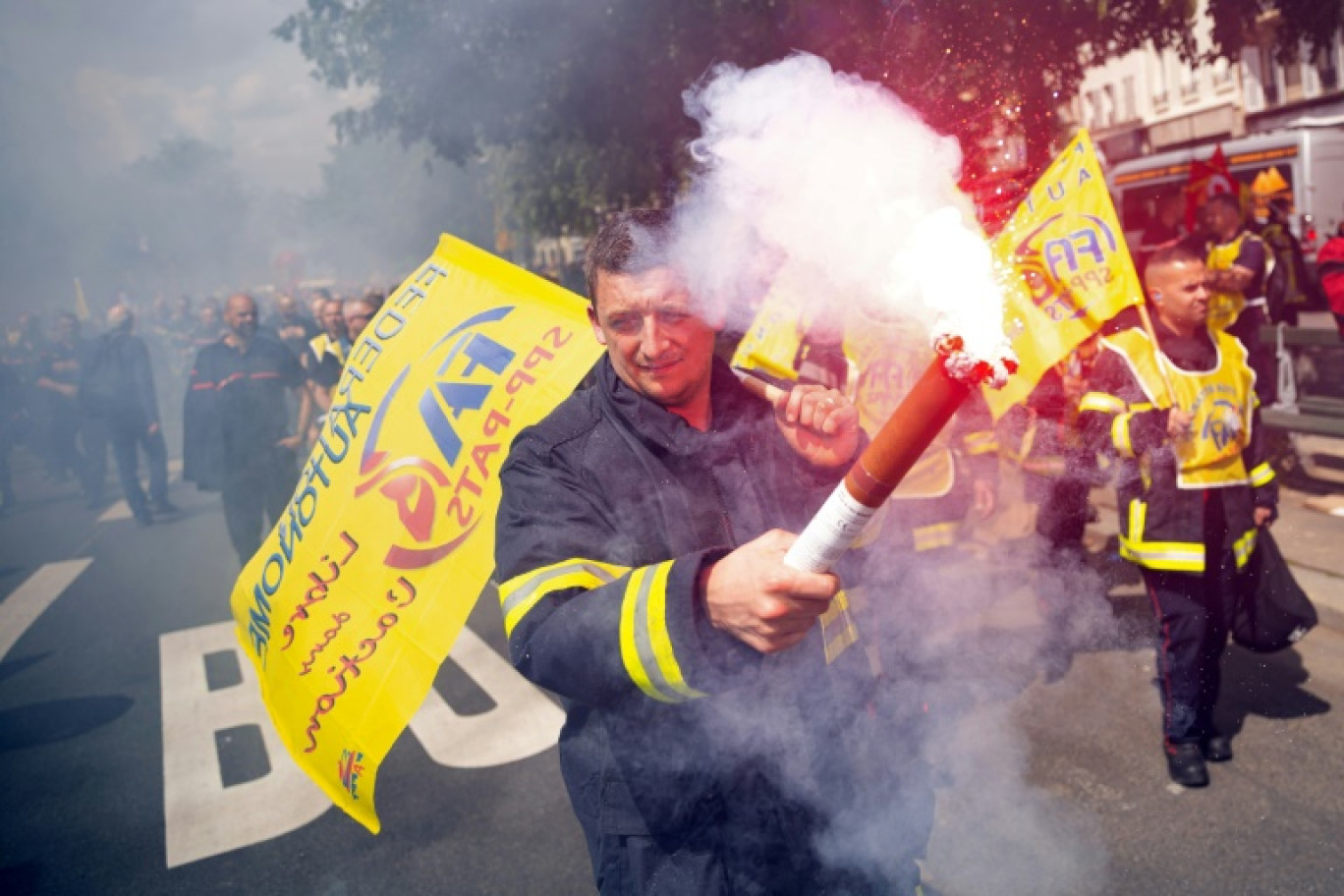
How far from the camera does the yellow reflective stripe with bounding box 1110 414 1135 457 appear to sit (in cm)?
341

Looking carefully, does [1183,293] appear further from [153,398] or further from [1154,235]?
[1154,235]

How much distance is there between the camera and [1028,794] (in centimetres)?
349

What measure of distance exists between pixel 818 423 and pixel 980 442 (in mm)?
2897

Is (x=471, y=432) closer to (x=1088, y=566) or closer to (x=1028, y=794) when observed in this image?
(x=1028, y=794)

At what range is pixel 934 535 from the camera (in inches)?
161

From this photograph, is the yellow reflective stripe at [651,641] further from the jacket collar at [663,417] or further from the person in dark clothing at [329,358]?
the person in dark clothing at [329,358]

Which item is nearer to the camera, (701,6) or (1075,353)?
(1075,353)

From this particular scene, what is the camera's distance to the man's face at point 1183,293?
11.3 ft

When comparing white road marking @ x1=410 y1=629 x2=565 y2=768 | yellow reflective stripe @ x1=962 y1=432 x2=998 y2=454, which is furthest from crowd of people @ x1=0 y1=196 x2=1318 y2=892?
white road marking @ x1=410 y1=629 x2=565 y2=768

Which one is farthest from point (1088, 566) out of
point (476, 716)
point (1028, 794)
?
point (476, 716)

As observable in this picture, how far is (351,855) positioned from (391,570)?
1.68m

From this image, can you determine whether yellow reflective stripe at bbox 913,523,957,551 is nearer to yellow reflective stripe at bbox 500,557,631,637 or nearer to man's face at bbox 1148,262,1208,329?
man's face at bbox 1148,262,1208,329

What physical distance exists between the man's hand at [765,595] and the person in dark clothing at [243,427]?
5.57 meters

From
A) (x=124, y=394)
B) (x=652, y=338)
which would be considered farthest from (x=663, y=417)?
(x=124, y=394)
